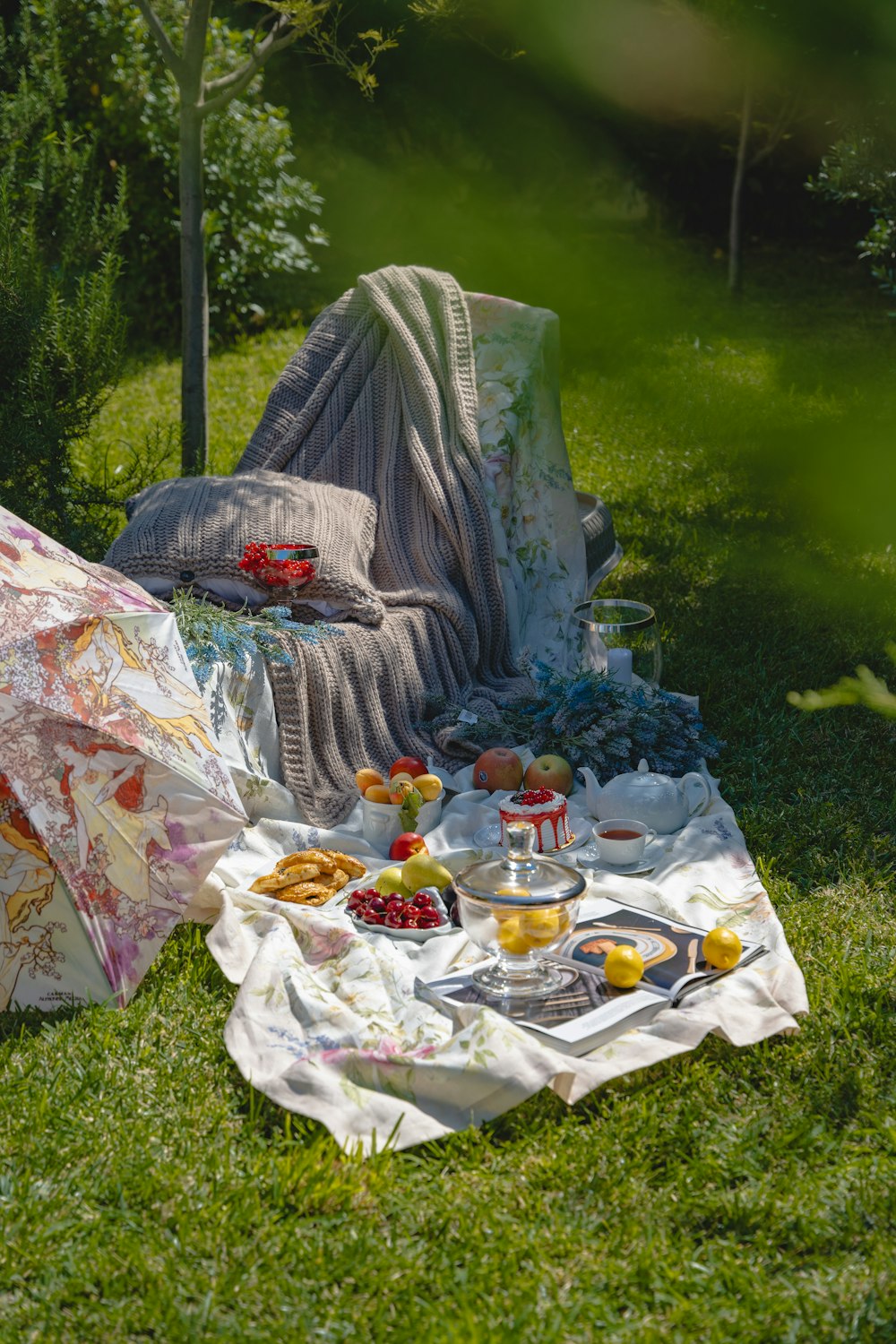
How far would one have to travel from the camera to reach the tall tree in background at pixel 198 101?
17.9ft

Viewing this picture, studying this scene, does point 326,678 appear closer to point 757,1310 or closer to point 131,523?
point 131,523

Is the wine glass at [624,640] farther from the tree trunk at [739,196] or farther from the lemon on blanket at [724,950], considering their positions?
the tree trunk at [739,196]

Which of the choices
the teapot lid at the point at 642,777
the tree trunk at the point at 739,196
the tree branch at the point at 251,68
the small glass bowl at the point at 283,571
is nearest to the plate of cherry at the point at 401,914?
the teapot lid at the point at 642,777

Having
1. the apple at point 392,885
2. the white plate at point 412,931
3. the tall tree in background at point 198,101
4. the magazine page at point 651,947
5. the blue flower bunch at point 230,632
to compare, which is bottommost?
the apple at point 392,885

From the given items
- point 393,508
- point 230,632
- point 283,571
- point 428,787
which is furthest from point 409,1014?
point 393,508

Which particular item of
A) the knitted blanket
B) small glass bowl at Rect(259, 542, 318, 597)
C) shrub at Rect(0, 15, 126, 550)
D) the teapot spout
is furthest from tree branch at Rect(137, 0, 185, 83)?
the teapot spout

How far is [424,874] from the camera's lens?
3.37m

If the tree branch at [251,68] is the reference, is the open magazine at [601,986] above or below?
below

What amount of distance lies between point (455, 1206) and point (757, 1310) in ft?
1.77

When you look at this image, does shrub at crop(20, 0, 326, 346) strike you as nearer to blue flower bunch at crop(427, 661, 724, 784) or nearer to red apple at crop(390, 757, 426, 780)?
blue flower bunch at crop(427, 661, 724, 784)

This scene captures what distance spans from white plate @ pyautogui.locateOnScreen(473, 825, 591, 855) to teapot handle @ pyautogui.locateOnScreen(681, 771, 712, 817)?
1.15 feet

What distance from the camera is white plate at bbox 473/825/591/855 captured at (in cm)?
363

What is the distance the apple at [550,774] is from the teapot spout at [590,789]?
52 millimetres

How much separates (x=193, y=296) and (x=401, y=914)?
374 cm
